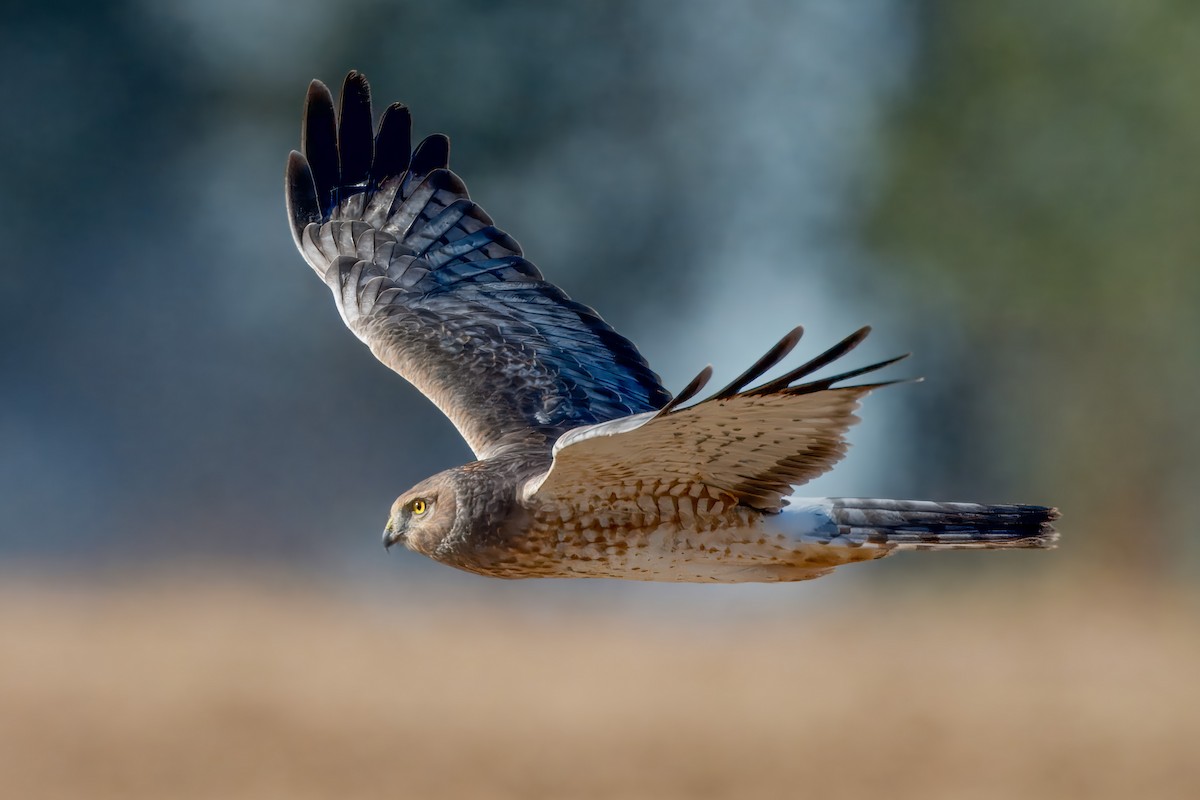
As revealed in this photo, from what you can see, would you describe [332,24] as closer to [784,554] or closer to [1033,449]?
[1033,449]

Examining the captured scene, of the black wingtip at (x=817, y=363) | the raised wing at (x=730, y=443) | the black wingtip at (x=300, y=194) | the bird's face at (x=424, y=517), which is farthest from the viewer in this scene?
the black wingtip at (x=300, y=194)

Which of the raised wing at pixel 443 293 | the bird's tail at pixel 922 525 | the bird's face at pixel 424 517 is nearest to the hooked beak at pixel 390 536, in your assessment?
the bird's face at pixel 424 517

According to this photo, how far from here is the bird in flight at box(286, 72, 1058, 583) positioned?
4898 mm

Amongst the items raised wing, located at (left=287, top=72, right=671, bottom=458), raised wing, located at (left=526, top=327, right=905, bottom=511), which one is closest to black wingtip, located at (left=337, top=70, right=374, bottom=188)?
raised wing, located at (left=287, top=72, right=671, bottom=458)

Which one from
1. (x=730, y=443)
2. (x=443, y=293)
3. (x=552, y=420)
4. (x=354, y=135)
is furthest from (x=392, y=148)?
(x=730, y=443)

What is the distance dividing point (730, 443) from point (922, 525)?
0.66m

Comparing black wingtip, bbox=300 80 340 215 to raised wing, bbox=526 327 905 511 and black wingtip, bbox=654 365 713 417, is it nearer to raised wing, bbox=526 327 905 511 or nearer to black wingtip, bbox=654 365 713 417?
raised wing, bbox=526 327 905 511

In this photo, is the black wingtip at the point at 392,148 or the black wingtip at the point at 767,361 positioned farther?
the black wingtip at the point at 392,148

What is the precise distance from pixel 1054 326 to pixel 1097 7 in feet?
12.0

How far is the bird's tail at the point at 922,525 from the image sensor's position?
17.1 feet

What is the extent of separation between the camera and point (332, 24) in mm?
24375

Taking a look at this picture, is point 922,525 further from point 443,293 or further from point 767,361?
point 443,293

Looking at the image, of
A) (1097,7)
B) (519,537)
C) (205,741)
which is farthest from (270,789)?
(1097,7)

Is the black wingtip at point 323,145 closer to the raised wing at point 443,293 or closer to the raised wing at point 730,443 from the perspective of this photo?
the raised wing at point 443,293
